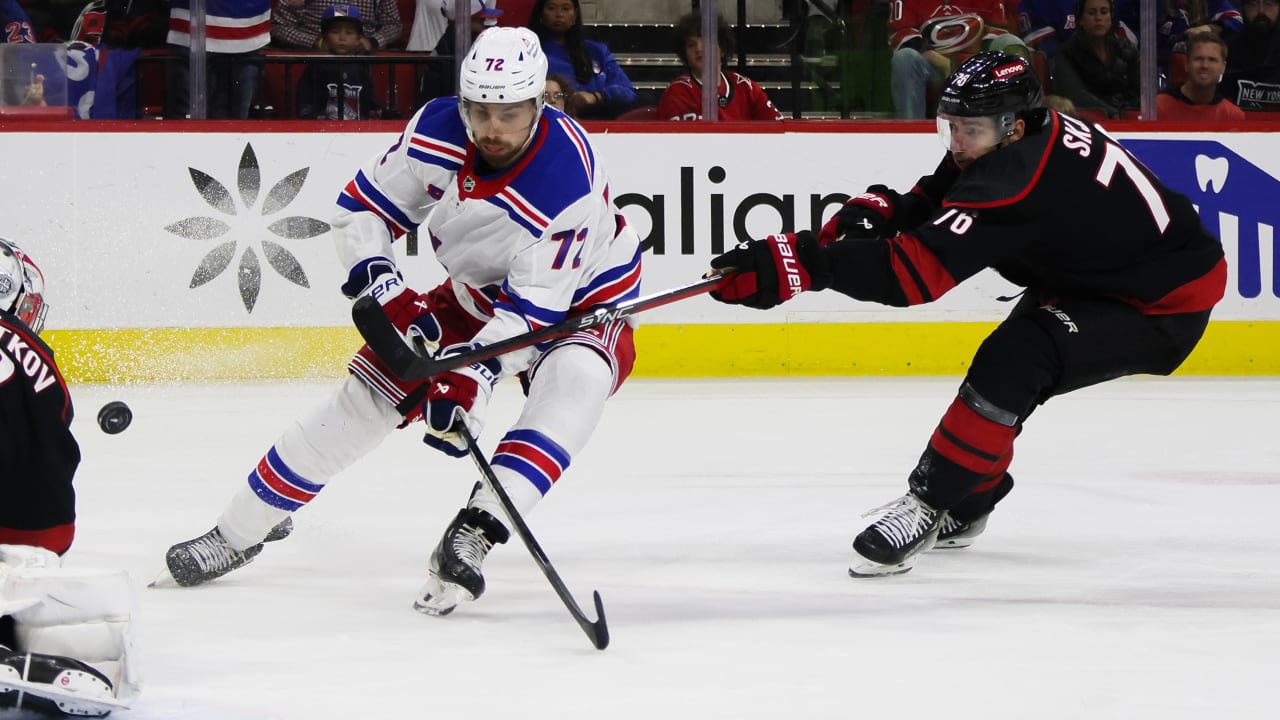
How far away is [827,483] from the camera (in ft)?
13.8

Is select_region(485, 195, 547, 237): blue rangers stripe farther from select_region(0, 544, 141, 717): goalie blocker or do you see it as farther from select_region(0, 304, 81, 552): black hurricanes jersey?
select_region(0, 544, 141, 717): goalie blocker

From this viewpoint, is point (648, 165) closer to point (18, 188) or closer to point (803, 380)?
point (803, 380)

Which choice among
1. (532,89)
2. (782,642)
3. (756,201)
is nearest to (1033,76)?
(532,89)

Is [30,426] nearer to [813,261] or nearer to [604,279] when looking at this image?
[604,279]

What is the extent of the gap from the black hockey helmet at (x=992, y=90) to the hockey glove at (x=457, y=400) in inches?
40.0

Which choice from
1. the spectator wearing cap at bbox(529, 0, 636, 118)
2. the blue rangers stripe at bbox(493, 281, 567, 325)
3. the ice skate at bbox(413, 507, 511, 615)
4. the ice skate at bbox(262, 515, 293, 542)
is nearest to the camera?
the ice skate at bbox(413, 507, 511, 615)

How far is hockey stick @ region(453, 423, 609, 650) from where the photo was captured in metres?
2.57

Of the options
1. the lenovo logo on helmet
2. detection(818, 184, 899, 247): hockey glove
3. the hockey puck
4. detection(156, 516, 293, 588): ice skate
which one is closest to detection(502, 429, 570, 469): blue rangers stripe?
detection(156, 516, 293, 588): ice skate

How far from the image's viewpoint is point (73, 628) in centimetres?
212

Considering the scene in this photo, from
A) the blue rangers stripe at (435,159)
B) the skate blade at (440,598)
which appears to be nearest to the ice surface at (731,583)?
the skate blade at (440,598)

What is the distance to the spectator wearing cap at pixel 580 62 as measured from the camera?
6383mm

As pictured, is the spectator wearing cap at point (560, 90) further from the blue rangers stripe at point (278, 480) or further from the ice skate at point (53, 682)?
the ice skate at point (53, 682)

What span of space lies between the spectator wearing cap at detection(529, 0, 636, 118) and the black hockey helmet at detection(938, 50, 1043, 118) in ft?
11.1

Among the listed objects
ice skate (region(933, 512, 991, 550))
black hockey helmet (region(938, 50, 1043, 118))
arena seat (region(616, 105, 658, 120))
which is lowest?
ice skate (region(933, 512, 991, 550))
